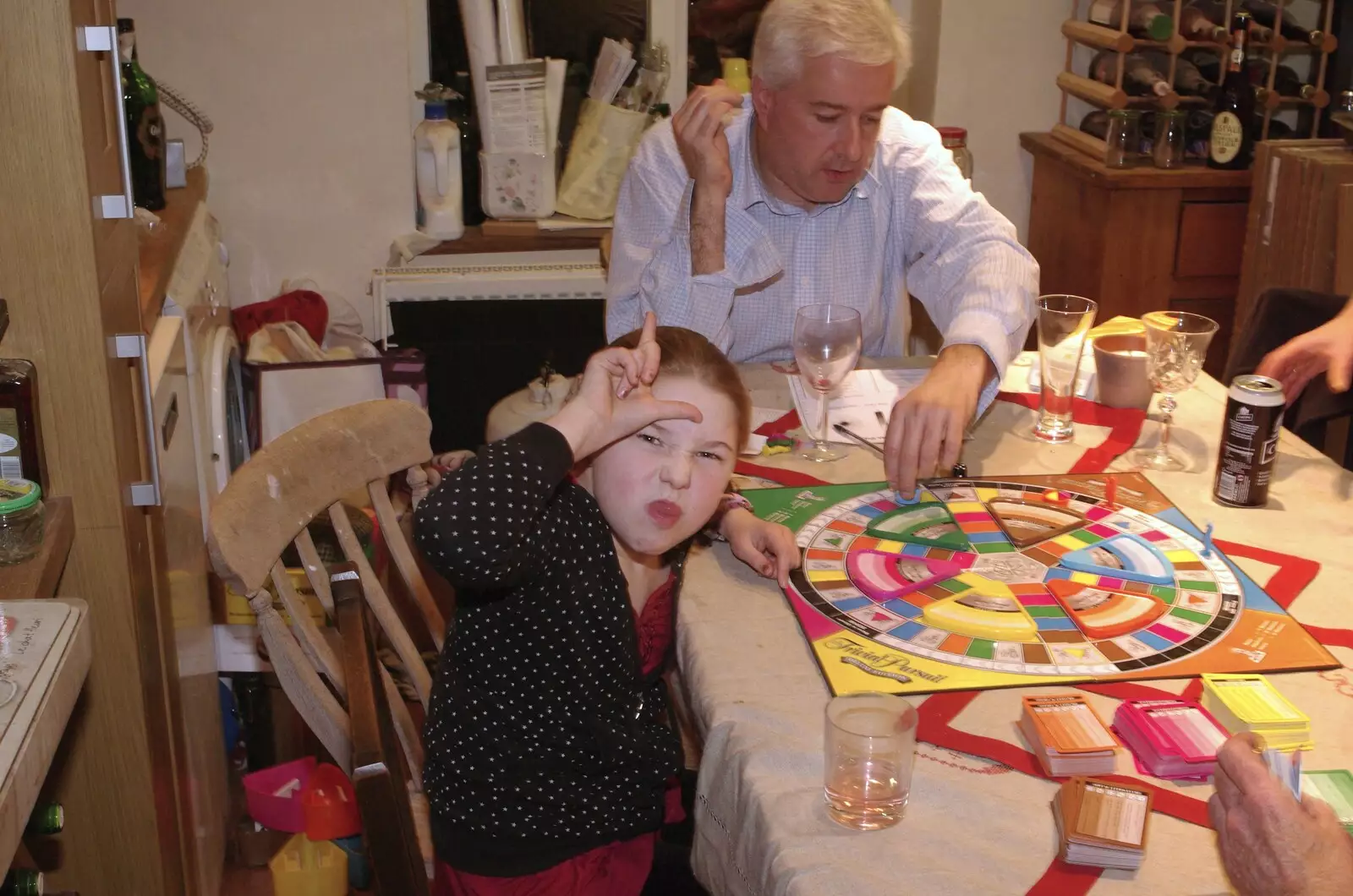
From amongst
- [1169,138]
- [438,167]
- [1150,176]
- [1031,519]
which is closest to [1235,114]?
[1169,138]

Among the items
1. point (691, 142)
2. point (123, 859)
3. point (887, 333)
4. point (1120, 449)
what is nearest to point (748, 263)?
point (691, 142)

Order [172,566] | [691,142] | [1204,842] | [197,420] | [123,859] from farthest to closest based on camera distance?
[197,420] → [691,142] → [172,566] → [123,859] → [1204,842]

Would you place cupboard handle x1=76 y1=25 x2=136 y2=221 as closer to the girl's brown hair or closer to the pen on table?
the girl's brown hair

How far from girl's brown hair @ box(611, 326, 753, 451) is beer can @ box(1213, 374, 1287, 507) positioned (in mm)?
638

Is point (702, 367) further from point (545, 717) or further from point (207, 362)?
point (207, 362)

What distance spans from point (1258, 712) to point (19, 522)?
4.09 ft

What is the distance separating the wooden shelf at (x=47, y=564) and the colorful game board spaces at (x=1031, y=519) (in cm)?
107

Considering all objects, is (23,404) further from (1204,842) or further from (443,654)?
(1204,842)

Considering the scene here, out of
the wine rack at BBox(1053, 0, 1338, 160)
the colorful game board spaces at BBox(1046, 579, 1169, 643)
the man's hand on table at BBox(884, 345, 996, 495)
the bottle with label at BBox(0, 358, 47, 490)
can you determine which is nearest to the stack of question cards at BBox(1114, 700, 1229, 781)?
the colorful game board spaces at BBox(1046, 579, 1169, 643)

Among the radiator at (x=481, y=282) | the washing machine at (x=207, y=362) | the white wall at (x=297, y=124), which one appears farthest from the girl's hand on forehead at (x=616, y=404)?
the white wall at (x=297, y=124)

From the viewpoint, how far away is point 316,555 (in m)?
1.57

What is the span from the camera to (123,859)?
175 centimetres

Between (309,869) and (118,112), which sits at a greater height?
(118,112)

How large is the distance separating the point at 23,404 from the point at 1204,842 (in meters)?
1.31
